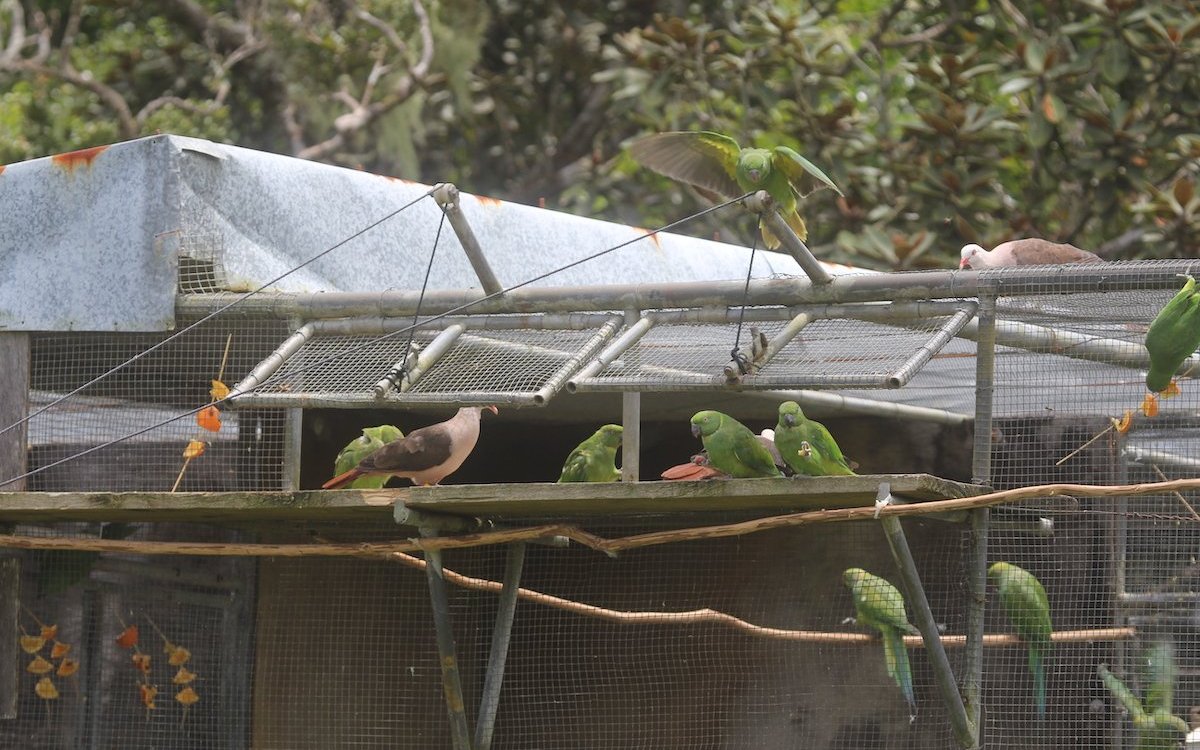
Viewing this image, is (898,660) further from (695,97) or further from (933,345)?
(695,97)

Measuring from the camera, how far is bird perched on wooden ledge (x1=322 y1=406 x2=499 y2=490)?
452 centimetres

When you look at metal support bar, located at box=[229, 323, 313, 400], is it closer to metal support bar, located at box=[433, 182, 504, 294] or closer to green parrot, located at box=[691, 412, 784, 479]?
metal support bar, located at box=[433, 182, 504, 294]

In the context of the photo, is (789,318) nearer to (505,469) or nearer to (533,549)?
(533,549)

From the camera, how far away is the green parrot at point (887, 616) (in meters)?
4.81

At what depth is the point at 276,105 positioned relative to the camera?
1216 centimetres

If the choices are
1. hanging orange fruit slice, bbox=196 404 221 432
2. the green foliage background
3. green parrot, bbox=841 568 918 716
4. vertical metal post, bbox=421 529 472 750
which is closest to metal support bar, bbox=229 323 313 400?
hanging orange fruit slice, bbox=196 404 221 432

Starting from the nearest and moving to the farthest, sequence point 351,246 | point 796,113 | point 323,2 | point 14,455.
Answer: point 14,455
point 351,246
point 796,113
point 323,2

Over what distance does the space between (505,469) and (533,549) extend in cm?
68

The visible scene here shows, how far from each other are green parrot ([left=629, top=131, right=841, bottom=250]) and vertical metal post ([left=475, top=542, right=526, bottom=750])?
4.24 ft

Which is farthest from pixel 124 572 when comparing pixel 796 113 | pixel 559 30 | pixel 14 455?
pixel 559 30

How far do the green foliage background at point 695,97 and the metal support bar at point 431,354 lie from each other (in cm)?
438

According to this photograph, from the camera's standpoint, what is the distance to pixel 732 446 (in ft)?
14.5

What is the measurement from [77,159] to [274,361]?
1.10 metres

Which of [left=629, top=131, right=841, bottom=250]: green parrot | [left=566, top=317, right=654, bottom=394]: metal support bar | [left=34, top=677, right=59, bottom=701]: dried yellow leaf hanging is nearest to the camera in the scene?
[left=566, top=317, right=654, bottom=394]: metal support bar
